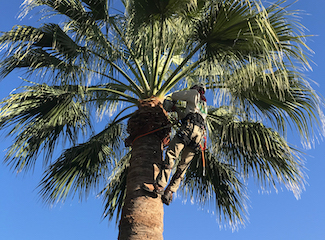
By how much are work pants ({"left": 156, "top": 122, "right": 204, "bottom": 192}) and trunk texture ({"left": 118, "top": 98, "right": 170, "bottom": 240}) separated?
19 centimetres

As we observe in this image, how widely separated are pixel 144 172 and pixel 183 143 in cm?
74

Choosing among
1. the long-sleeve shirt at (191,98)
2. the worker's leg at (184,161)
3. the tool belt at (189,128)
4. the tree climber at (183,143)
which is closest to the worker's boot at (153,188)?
the tree climber at (183,143)

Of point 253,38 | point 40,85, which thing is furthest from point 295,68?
point 40,85

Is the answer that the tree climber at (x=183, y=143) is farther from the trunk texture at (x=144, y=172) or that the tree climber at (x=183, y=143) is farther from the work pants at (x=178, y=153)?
the trunk texture at (x=144, y=172)

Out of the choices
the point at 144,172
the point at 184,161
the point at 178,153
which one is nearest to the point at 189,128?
the point at 178,153

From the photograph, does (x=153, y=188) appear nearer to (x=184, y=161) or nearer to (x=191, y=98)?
(x=184, y=161)

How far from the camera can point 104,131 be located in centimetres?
766

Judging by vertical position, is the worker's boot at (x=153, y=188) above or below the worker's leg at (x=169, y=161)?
below

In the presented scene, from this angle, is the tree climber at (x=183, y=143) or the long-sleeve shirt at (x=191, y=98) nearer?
the tree climber at (x=183, y=143)

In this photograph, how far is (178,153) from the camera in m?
5.39

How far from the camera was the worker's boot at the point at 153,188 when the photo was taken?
511 centimetres

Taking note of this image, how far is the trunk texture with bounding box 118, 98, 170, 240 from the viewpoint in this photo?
15.8ft

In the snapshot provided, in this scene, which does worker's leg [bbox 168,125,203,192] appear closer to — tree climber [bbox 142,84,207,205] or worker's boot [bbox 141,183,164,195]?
tree climber [bbox 142,84,207,205]

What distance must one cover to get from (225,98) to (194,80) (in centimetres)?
236
